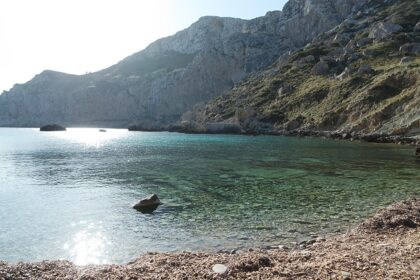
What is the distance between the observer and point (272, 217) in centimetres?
2472

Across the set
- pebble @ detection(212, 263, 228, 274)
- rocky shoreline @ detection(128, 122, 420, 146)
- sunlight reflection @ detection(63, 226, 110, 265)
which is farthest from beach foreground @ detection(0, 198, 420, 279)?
rocky shoreline @ detection(128, 122, 420, 146)

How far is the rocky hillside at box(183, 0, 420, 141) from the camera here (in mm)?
101562

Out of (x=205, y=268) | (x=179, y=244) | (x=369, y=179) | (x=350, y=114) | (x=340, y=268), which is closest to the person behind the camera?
(x=340, y=268)

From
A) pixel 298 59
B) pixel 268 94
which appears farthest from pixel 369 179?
pixel 298 59

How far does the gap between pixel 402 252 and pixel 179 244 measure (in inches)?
424

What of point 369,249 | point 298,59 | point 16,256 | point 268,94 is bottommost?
point 16,256

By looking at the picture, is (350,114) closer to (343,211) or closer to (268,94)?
(268,94)

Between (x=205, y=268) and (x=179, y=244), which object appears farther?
(x=179, y=244)

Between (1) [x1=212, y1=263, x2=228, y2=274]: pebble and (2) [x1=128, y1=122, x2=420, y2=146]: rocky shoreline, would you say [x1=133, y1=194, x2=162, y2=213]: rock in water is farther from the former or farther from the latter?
(2) [x1=128, y1=122, x2=420, y2=146]: rocky shoreline

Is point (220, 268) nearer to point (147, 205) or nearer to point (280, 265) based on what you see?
point (280, 265)

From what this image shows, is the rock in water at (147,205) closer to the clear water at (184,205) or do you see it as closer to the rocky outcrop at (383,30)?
the clear water at (184,205)

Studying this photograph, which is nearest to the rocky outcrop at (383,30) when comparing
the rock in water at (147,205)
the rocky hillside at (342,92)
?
the rocky hillside at (342,92)

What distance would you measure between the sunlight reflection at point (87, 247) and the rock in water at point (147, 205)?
18.4 ft

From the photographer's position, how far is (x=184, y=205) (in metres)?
28.7
